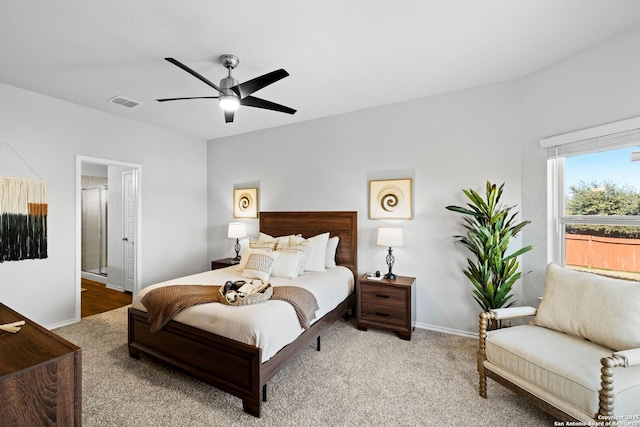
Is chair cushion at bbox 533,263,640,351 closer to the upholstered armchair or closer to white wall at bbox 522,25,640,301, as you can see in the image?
the upholstered armchair

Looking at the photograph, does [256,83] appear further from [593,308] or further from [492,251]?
[593,308]

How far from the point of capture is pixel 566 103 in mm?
2650

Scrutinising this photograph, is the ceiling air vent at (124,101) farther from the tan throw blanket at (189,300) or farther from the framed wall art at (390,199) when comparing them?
the framed wall art at (390,199)

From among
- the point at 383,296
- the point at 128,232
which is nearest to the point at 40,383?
the point at 383,296

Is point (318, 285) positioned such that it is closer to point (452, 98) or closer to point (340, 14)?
point (340, 14)

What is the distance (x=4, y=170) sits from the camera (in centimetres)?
311

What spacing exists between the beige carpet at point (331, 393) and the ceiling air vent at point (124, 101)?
284 cm

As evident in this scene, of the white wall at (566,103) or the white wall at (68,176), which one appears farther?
the white wall at (68,176)

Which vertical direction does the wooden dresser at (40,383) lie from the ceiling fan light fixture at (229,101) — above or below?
below

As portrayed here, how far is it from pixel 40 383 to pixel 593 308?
305 cm

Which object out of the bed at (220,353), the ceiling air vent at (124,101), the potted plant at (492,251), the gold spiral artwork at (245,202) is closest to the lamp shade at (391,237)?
the potted plant at (492,251)

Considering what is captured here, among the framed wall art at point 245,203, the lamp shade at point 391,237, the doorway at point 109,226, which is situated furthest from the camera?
the framed wall art at point 245,203

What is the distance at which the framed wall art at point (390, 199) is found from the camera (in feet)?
11.7

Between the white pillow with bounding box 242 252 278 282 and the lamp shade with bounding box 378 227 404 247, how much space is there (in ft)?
4.28
